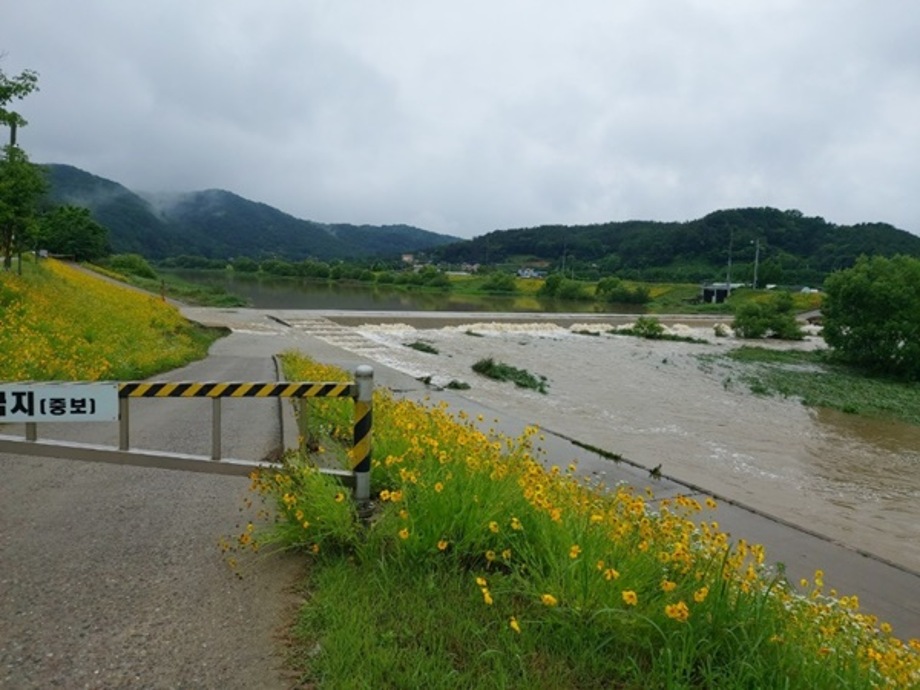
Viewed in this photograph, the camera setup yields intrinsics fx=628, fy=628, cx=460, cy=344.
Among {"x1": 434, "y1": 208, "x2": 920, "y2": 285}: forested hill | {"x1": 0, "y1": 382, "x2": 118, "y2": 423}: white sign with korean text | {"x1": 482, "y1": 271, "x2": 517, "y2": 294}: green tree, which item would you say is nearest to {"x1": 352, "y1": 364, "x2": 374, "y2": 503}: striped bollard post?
{"x1": 0, "y1": 382, "x2": 118, "y2": 423}: white sign with korean text

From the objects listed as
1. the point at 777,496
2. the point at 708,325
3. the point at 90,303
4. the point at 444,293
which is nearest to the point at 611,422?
the point at 777,496

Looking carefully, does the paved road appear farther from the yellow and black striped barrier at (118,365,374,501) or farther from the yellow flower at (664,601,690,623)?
the yellow flower at (664,601,690,623)

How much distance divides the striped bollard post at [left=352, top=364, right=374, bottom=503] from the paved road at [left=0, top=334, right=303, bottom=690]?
68cm

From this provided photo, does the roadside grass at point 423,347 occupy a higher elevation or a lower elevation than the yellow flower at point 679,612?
lower

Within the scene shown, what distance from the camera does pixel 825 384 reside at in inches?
944

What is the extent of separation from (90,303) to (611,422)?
1521 cm

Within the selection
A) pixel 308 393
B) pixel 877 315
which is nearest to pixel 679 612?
pixel 308 393

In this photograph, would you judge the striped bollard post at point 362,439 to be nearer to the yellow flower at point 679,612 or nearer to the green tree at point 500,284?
the yellow flower at point 679,612

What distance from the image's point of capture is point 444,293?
81625 mm

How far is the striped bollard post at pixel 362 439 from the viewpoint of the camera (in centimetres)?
424

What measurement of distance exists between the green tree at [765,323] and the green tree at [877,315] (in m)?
11.5

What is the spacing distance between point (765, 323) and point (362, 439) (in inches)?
1794

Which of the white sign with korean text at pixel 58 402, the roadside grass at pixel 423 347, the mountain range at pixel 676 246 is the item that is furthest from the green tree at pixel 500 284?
the white sign with korean text at pixel 58 402

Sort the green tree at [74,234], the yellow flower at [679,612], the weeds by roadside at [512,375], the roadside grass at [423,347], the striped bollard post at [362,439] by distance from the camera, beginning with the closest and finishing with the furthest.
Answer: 1. the yellow flower at [679,612]
2. the striped bollard post at [362,439]
3. the weeds by roadside at [512,375]
4. the roadside grass at [423,347]
5. the green tree at [74,234]
